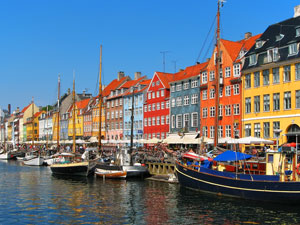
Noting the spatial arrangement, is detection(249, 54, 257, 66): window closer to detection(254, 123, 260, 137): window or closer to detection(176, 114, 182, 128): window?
detection(254, 123, 260, 137): window

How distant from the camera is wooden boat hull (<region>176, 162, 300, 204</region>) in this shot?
1017 inches

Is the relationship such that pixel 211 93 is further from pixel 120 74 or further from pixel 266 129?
pixel 120 74

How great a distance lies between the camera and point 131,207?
2700 cm

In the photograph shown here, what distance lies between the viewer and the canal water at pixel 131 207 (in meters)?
23.1

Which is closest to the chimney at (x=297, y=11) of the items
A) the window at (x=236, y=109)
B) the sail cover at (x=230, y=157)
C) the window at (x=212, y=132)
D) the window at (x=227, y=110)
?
the window at (x=236, y=109)

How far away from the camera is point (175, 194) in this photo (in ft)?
107

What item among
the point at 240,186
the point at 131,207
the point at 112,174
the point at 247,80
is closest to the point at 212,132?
the point at 247,80

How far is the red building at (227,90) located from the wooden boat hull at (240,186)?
20972mm

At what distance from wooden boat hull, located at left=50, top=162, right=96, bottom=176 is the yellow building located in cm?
2021

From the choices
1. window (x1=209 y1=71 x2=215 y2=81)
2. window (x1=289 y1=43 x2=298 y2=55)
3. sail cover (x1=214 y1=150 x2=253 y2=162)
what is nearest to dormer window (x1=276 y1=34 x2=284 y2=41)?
window (x1=289 y1=43 x2=298 y2=55)

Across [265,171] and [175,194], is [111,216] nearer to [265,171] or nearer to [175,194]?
[175,194]

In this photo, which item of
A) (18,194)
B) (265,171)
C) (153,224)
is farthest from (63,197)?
(265,171)

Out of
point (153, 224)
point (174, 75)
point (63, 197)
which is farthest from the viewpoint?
point (174, 75)

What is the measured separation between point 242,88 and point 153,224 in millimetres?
36683
